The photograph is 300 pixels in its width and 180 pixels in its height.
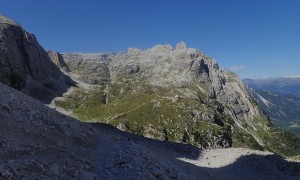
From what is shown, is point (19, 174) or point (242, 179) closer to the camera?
point (19, 174)

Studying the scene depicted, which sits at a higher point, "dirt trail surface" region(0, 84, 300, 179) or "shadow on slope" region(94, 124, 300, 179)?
"dirt trail surface" region(0, 84, 300, 179)

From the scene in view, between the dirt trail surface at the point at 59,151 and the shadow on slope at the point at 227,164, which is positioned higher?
the dirt trail surface at the point at 59,151

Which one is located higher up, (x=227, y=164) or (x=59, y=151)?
(x=59, y=151)

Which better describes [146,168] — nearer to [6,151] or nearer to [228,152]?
[6,151]

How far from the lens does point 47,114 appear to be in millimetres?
42125

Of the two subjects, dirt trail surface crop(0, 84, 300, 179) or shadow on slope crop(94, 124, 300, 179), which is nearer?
dirt trail surface crop(0, 84, 300, 179)

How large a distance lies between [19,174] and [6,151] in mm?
4143

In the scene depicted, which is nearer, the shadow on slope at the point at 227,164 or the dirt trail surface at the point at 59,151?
the dirt trail surface at the point at 59,151

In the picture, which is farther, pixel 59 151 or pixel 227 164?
pixel 227 164

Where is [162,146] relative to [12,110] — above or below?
below

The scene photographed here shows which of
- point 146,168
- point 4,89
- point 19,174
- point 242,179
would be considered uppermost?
point 4,89

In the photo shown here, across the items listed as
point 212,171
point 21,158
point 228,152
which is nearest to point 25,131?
point 21,158

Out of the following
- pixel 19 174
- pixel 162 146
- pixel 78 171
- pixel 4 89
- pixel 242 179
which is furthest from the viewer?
pixel 162 146

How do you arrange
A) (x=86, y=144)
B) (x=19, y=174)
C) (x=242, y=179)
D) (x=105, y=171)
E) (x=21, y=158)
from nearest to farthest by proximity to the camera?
1. (x=19, y=174)
2. (x=21, y=158)
3. (x=105, y=171)
4. (x=86, y=144)
5. (x=242, y=179)
